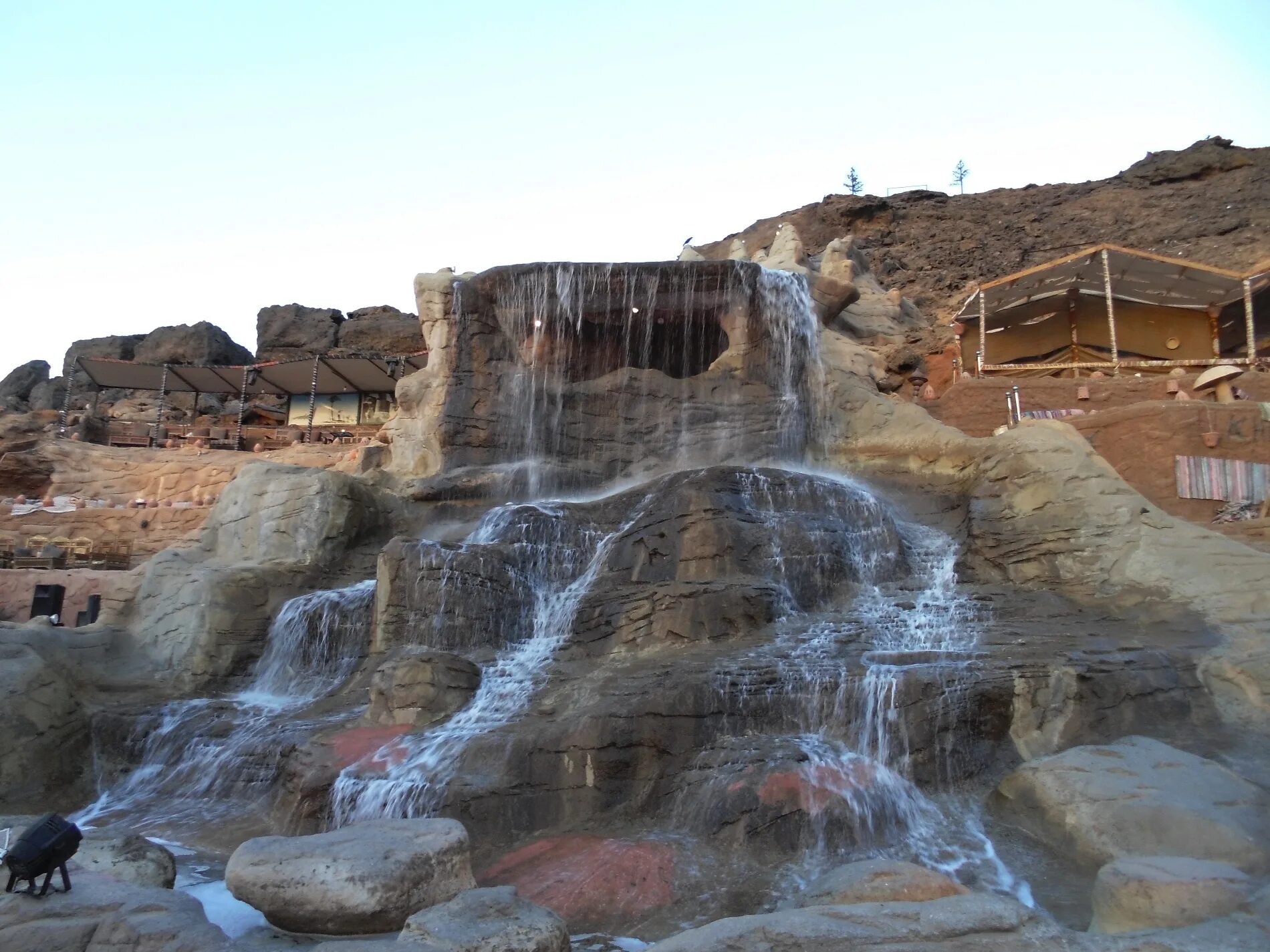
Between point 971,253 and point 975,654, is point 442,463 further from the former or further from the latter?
point 971,253

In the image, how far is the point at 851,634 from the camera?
9883 millimetres

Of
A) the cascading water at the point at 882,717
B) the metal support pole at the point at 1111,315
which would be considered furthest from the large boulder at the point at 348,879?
the metal support pole at the point at 1111,315

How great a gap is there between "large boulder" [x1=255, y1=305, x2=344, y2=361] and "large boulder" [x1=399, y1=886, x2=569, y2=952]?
105 ft

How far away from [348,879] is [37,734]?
21.5 ft

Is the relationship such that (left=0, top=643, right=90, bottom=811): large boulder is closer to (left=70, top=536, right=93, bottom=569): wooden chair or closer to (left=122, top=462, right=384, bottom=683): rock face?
(left=122, top=462, right=384, bottom=683): rock face

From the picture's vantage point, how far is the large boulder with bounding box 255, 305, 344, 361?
116ft

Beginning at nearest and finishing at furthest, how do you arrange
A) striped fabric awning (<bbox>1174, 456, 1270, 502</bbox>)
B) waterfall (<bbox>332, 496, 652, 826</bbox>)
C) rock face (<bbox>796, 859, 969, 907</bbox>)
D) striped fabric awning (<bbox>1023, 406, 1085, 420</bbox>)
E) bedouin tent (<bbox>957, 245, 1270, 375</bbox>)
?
rock face (<bbox>796, 859, 969, 907</bbox>) → waterfall (<bbox>332, 496, 652, 826</bbox>) → striped fabric awning (<bbox>1174, 456, 1270, 502</bbox>) → striped fabric awning (<bbox>1023, 406, 1085, 420</bbox>) → bedouin tent (<bbox>957, 245, 1270, 375</bbox>)

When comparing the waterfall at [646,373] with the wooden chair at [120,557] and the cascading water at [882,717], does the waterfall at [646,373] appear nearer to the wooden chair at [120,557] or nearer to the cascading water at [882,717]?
the cascading water at [882,717]

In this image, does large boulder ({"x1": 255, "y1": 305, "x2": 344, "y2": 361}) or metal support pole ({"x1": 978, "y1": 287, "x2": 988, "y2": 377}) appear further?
large boulder ({"x1": 255, "y1": 305, "x2": 344, "y2": 361})

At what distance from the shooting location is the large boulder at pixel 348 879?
543cm

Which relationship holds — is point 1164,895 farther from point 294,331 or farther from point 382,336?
point 294,331

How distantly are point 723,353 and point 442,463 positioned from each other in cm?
576

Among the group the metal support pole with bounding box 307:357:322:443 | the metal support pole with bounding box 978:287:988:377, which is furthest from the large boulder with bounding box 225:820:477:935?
the metal support pole with bounding box 307:357:322:443

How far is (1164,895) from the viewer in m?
4.88
